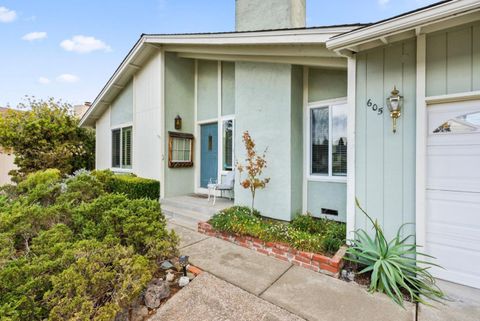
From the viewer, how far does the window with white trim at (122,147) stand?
31.9 ft

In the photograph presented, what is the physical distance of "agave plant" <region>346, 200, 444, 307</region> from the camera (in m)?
3.00

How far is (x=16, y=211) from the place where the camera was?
365 cm

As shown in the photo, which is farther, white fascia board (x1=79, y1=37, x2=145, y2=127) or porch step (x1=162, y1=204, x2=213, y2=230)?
white fascia board (x1=79, y1=37, x2=145, y2=127)

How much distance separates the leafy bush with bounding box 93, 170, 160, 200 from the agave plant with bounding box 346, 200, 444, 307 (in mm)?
5371

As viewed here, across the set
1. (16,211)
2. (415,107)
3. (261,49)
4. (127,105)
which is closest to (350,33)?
(415,107)

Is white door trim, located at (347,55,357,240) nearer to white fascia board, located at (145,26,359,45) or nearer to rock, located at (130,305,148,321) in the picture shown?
white fascia board, located at (145,26,359,45)

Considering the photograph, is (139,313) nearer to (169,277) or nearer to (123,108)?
(169,277)

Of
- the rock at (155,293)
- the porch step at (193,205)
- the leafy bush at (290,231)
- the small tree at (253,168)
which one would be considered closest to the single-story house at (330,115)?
the small tree at (253,168)

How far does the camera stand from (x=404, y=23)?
9.92 ft

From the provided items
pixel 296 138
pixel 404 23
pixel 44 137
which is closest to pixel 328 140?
pixel 296 138

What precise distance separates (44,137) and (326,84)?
1222 cm

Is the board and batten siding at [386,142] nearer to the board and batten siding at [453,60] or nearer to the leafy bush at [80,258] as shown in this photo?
the board and batten siding at [453,60]

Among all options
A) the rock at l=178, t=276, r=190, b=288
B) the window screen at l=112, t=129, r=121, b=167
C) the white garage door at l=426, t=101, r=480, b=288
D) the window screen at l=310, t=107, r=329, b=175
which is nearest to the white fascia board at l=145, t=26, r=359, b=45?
the window screen at l=310, t=107, r=329, b=175

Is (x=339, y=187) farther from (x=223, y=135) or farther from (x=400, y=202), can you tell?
(x=223, y=135)
